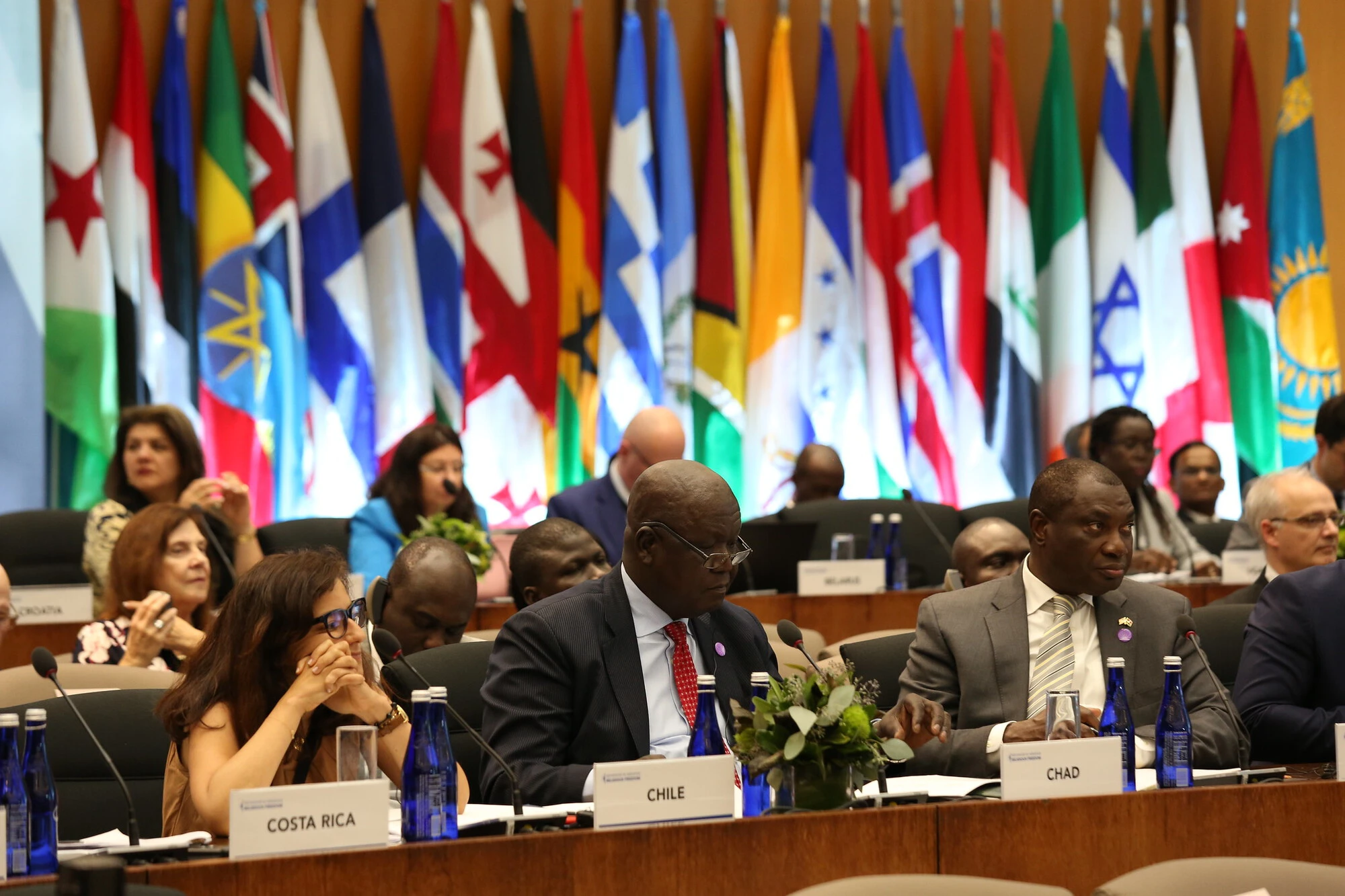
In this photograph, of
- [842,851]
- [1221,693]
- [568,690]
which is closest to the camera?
[842,851]

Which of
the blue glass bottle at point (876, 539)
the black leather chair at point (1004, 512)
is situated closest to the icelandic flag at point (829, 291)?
the black leather chair at point (1004, 512)

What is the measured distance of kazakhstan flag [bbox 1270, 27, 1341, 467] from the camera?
8641 millimetres

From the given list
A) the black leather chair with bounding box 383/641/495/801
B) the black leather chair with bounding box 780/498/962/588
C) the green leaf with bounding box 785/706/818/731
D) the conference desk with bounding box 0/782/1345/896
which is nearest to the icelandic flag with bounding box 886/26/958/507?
the black leather chair with bounding box 780/498/962/588

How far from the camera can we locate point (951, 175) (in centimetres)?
846

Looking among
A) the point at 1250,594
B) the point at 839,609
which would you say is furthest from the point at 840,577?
the point at 1250,594

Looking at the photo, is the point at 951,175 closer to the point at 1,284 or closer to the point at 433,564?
the point at 1,284

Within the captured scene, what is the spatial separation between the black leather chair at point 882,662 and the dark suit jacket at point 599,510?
68.0 inches

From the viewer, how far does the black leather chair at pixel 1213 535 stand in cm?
706

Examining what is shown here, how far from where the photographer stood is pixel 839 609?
5.57 metres

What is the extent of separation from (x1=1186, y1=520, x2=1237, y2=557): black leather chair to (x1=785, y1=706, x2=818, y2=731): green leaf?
496 centimetres

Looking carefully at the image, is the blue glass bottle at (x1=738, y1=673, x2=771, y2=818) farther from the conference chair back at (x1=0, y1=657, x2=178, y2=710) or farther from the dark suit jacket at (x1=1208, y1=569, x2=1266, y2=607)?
the dark suit jacket at (x1=1208, y1=569, x2=1266, y2=607)

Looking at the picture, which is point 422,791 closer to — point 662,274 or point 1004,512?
point 1004,512

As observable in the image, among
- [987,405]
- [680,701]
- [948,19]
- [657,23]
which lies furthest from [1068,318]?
[680,701]

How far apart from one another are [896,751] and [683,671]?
62 centimetres
